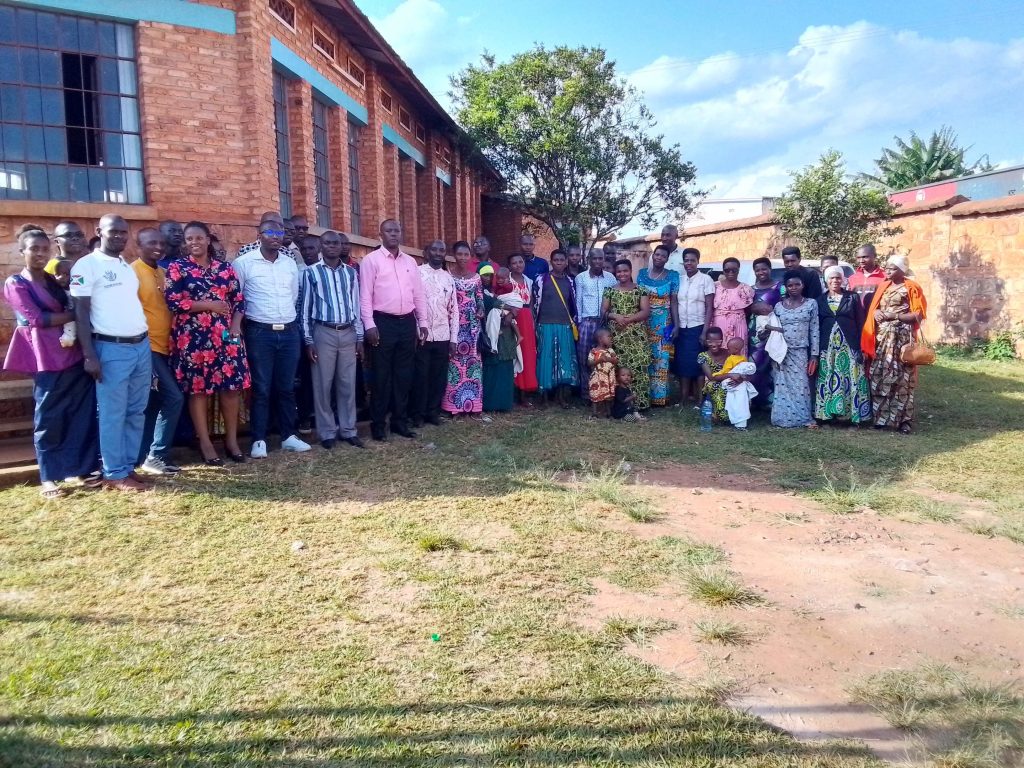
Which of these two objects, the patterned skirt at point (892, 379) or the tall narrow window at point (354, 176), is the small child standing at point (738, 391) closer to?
the patterned skirt at point (892, 379)

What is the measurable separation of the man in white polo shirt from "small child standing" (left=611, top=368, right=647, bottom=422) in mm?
4563

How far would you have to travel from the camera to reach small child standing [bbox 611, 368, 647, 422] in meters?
7.88

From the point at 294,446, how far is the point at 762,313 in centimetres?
471

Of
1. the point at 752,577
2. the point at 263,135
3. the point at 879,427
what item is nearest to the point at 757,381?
the point at 879,427

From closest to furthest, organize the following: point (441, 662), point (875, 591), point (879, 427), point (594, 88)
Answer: point (441, 662), point (875, 591), point (879, 427), point (594, 88)

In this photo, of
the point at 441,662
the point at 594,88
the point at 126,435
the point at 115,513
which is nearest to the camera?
the point at 441,662

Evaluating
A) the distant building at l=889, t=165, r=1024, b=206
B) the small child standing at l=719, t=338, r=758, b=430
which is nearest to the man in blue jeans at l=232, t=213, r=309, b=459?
the small child standing at l=719, t=338, r=758, b=430

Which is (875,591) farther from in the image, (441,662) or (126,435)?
(126,435)

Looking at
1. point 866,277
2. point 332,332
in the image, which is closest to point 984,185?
point 866,277

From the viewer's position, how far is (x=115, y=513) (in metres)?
4.58

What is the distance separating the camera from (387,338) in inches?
263

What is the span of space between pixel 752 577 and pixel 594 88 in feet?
38.2

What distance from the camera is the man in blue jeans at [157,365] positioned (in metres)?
5.35

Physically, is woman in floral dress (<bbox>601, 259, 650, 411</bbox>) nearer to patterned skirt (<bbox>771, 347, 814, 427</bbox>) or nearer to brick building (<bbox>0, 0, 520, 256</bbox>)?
patterned skirt (<bbox>771, 347, 814, 427</bbox>)
